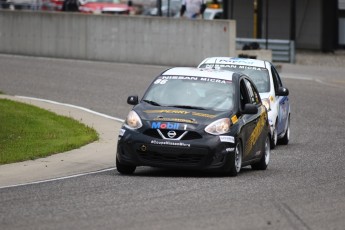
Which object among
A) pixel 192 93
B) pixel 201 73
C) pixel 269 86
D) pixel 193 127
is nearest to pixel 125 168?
pixel 193 127

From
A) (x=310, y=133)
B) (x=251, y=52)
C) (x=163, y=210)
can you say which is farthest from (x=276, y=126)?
Answer: (x=251, y=52)

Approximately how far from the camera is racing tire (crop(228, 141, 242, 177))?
14578mm

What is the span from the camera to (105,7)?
5094 centimetres

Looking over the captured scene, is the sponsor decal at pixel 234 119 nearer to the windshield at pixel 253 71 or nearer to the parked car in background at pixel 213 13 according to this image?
the windshield at pixel 253 71

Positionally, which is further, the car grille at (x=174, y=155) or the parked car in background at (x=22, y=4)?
the parked car in background at (x=22, y=4)

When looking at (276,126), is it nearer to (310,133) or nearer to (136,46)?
(310,133)

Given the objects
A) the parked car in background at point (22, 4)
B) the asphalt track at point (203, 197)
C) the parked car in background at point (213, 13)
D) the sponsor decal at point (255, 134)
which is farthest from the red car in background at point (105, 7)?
the sponsor decal at point (255, 134)

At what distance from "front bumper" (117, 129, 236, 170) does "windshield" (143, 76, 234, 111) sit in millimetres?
865

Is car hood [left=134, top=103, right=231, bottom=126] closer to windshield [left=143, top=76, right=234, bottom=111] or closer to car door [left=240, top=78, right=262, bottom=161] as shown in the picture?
windshield [left=143, top=76, right=234, bottom=111]

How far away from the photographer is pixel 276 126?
1956cm

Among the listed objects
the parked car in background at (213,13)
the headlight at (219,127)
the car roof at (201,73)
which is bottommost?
the headlight at (219,127)

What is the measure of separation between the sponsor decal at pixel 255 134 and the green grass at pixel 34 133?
10.6ft

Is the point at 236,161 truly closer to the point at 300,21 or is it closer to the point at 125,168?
the point at 125,168

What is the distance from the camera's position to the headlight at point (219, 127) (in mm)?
14469
